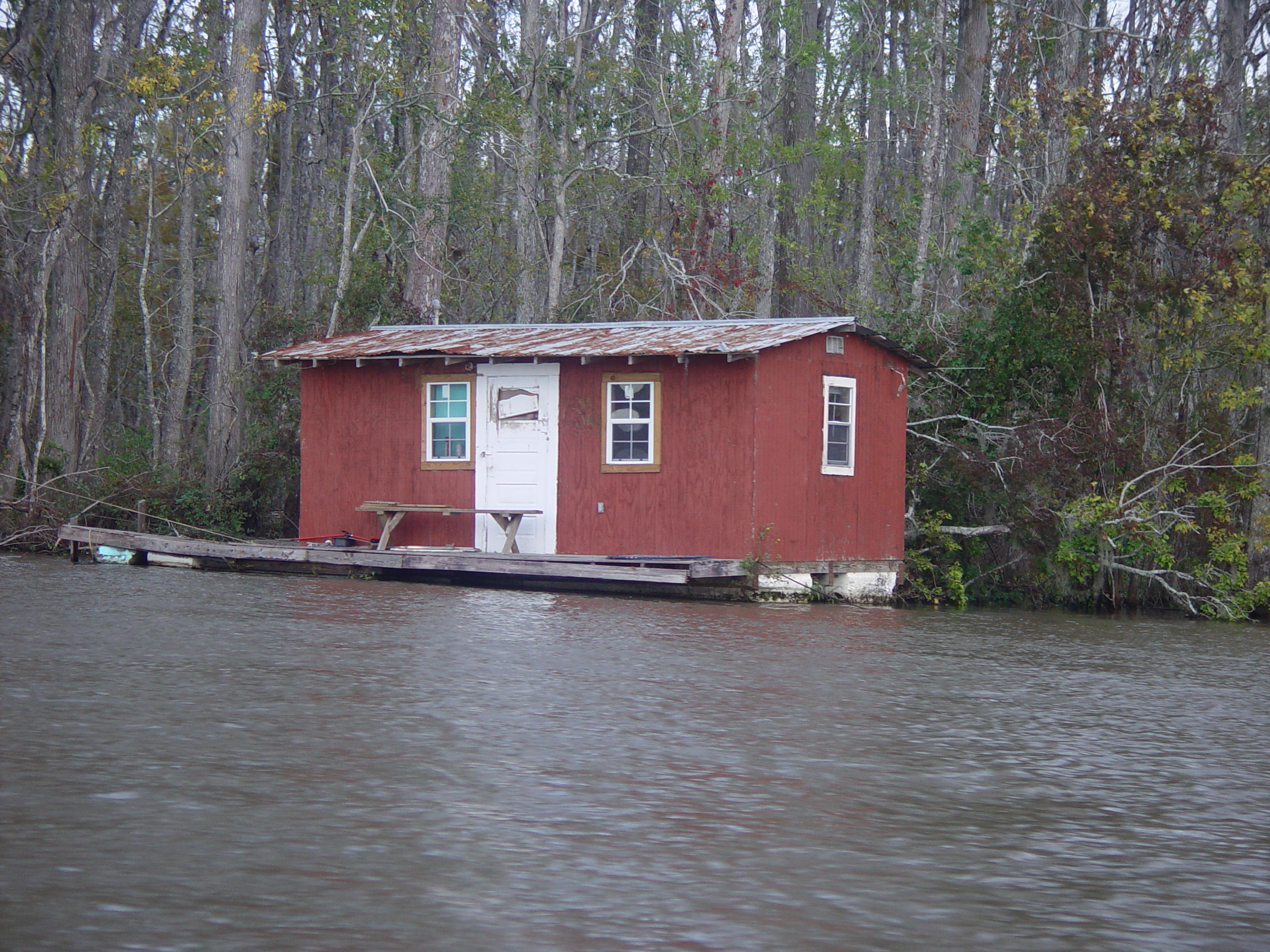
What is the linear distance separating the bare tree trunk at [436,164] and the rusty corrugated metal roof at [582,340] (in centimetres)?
318

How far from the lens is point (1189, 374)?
21938 millimetres

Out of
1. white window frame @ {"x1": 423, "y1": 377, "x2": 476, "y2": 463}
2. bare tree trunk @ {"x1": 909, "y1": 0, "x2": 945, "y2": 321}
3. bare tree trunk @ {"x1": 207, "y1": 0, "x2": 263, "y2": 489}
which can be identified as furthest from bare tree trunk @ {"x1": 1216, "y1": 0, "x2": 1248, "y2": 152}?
bare tree trunk @ {"x1": 207, "y1": 0, "x2": 263, "y2": 489}

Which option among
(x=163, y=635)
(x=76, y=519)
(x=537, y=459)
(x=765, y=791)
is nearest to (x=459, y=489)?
(x=537, y=459)

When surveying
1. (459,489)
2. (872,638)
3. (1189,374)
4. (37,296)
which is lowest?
(872,638)

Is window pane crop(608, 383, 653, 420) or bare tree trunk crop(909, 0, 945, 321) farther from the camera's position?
bare tree trunk crop(909, 0, 945, 321)

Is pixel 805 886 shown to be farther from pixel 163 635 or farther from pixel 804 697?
pixel 163 635

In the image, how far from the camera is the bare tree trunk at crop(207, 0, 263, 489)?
2398cm

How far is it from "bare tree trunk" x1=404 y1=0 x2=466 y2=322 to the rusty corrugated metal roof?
10.4 ft

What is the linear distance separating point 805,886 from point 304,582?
14.1 metres

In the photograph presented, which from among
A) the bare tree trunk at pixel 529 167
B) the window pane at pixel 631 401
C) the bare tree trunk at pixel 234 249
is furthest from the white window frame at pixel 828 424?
the bare tree trunk at pixel 234 249

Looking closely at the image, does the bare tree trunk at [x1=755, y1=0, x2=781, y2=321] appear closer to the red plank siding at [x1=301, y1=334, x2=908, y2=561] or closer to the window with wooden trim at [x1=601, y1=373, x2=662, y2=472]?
the red plank siding at [x1=301, y1=334, x2=908, y2=561]

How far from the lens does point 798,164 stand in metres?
32.9

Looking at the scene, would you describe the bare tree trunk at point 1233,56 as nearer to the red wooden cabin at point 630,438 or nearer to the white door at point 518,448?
the red wooden cabin at point 630,438

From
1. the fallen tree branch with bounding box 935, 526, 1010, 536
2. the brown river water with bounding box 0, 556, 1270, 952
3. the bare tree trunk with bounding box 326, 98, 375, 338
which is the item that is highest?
the bare tree trunk with bounding box 326, 98, 375, 338
